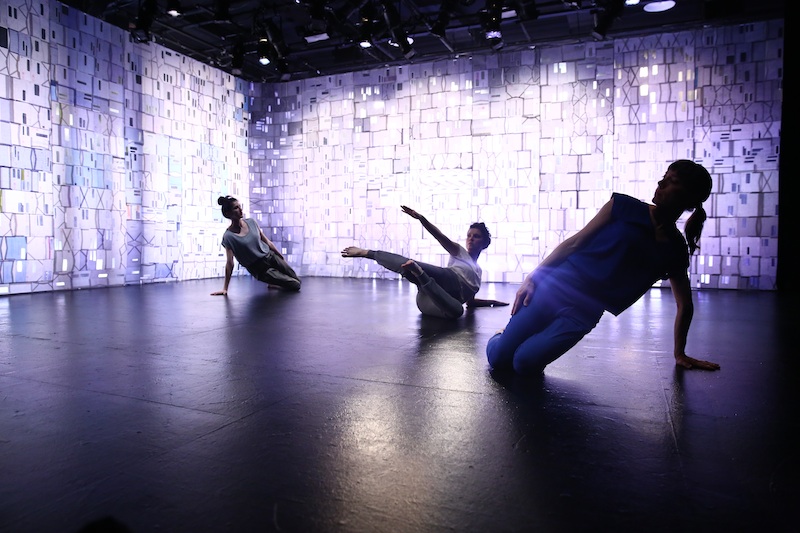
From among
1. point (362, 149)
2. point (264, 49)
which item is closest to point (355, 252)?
point (264, 49)

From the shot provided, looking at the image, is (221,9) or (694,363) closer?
(694,363)

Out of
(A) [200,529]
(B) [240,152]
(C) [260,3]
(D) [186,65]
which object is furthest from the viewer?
(B) [240,152]

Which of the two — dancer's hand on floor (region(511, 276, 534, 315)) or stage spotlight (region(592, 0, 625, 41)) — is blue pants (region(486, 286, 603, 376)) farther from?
stage spotlight (region(592, 0, 625, 41))

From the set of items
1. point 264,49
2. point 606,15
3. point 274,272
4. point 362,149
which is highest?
point 606,15

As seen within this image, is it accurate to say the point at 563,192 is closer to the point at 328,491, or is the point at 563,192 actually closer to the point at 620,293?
the point at 620,293

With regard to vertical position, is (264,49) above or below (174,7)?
below

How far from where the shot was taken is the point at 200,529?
45.5 inches

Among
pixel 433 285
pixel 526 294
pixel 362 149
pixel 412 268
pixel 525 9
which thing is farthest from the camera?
pixel 362 149

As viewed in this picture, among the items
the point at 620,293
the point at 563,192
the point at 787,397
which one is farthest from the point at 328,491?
the point at 563,192

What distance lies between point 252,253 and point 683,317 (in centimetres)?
523

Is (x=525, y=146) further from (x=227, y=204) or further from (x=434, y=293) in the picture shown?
(x=434, y=293)

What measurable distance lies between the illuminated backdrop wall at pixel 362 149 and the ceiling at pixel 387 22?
0.23m

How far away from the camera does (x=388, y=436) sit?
1.71 meters

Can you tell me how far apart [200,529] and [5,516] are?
1.47 feet
